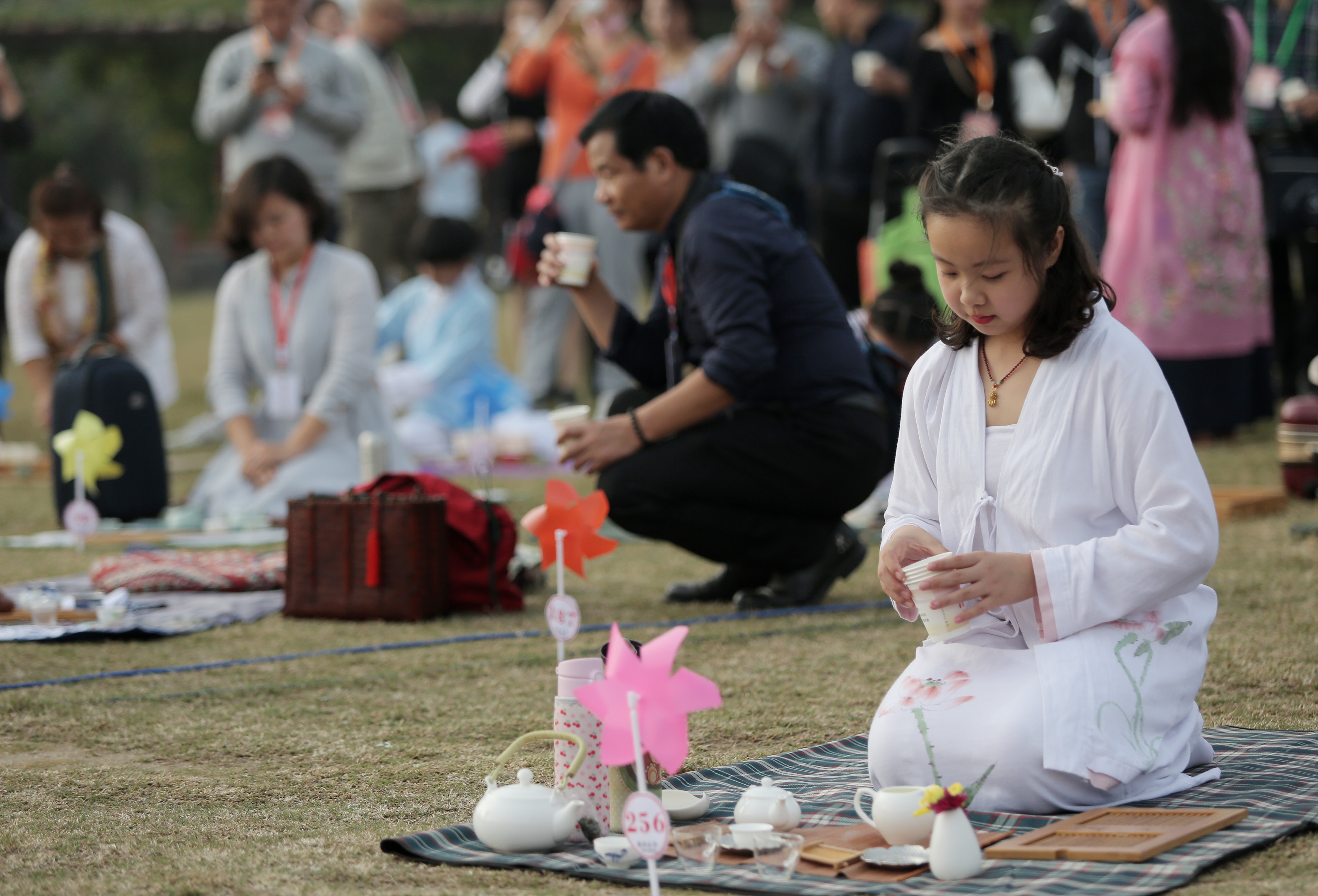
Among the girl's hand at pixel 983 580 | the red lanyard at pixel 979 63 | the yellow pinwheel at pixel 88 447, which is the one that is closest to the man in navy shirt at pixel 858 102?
the red lanyard at pixel 979 63

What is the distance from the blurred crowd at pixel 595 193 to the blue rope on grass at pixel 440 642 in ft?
3.70

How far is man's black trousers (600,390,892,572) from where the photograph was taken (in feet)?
13.1

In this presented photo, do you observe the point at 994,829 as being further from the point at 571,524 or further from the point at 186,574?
the point at 186,574

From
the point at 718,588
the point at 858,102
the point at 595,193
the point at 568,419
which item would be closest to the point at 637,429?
the point at 568,419

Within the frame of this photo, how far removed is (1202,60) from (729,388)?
120 inches

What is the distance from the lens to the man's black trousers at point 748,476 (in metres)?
3.98

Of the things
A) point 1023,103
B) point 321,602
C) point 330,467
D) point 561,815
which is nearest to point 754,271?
point 321,602

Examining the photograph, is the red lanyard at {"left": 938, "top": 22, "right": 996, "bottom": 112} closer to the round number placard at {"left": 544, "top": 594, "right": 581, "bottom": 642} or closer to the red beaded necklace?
the red beaded necklace

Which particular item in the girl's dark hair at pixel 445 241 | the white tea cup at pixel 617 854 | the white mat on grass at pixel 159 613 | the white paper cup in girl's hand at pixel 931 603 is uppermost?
the girl's dark hair at pixel 445 241

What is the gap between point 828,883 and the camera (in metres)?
1.98

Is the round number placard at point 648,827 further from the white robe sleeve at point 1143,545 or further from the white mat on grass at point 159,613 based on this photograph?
the white mat on grass at point 159,613

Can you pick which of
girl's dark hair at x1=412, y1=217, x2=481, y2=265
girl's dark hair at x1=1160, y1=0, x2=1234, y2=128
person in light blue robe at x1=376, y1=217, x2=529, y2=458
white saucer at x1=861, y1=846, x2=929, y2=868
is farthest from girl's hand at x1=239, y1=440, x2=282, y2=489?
white saucer at x1=861, y1=846, x2=929, y2=868

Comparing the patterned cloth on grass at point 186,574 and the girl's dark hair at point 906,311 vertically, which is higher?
the girl's dark hair at point 906,311

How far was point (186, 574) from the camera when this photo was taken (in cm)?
467
